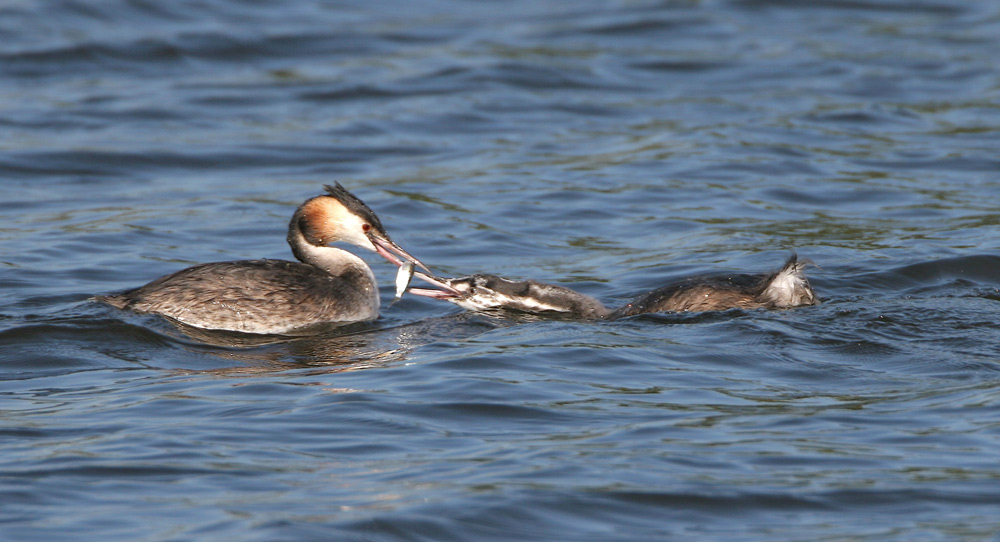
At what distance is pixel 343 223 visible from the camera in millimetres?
8992

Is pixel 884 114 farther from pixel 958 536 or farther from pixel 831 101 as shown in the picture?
pixel 958 536

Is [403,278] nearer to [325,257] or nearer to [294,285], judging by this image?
[294,285]

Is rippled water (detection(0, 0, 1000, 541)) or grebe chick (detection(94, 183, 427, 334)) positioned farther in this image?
grebe chick (detection(94, 183, 427, 334))

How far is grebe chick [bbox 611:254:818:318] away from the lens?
8203mm

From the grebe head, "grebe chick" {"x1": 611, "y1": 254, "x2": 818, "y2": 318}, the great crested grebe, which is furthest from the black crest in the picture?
"grebe chick" {"x1": 611, "y1": 254, "x2": 818, "y2": 318}

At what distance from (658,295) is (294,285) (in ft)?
7.28

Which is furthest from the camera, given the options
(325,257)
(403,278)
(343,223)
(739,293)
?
(325,257)

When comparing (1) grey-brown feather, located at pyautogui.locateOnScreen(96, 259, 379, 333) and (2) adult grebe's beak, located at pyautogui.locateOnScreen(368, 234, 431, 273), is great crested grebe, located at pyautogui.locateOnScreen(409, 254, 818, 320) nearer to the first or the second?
(2) adult grebe's beak, located at pyautogui.locateOnScreen(368, 234, 431, 273)

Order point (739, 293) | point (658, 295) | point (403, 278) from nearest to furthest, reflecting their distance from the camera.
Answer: point (739, 293)
point (658, 295)
point (403, 278)

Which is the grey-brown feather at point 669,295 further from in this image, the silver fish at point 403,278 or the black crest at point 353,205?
the black crest at point 353,205

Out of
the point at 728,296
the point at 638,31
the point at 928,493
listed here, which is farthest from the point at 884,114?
the point at 928,493

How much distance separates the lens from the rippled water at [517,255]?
5.54 meters

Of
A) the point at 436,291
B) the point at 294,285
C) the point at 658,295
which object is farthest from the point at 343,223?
the point at 658,295

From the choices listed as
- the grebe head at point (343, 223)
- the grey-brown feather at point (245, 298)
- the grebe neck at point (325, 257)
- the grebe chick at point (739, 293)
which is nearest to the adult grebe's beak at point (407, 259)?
the grebe head at point (343, 223)
